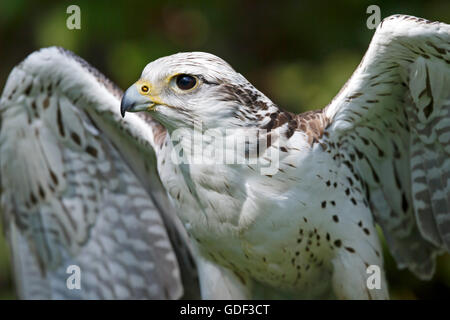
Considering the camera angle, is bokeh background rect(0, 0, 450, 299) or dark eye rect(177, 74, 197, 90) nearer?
dark eye rect(177, 74, 197, 90)

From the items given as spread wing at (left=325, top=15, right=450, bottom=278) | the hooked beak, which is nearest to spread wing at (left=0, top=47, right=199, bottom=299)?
the hooked beak

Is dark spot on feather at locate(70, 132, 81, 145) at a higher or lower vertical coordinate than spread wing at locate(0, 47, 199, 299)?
higher

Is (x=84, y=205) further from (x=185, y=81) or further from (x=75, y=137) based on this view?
(x=185, y=81)

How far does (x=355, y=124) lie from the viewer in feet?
10.9

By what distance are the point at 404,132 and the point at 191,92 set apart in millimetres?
1151

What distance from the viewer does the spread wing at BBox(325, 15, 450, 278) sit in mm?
3034

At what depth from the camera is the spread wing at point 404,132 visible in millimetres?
3034

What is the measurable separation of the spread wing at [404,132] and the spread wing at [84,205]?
4.01ft

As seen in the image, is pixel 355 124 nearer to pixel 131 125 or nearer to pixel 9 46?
pixel 131 125

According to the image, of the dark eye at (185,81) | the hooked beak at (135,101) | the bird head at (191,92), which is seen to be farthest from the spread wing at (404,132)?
the hooked beak at (135,101)

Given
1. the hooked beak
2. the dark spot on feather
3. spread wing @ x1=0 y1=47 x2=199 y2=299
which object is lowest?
spread wing @ x1=0 y1=47 x2=199 y2=299

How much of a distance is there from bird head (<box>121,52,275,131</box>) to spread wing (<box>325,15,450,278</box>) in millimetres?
549

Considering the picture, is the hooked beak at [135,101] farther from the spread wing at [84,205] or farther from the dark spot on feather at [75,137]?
the dark spot on feather at [75,137]

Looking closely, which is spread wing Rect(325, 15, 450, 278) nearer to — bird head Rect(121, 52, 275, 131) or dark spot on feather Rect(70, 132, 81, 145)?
bird head Rect(121, 52, 275, 131)
